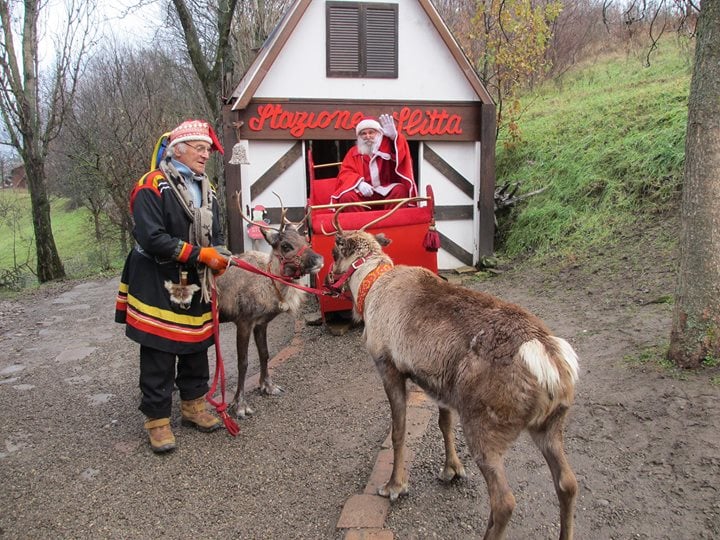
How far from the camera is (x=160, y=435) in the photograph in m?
3.96

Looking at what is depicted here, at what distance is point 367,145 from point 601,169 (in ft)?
13.3

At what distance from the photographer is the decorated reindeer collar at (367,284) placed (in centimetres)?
358

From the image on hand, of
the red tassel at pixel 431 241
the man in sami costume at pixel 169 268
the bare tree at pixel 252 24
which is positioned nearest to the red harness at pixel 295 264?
the man in sami costume at pixel 169 268

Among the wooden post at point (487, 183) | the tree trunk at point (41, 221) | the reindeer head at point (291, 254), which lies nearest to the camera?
the reindeer head at point (291, 254)

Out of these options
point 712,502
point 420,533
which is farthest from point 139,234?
point 712,502

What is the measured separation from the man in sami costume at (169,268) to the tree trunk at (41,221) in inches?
359

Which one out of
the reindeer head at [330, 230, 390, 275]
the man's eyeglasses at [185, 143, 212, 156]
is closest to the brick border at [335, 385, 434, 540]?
the reindeer head at [330, 230, 390, 275]

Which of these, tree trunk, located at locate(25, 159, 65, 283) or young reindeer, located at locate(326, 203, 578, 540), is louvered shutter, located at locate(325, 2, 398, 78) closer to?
young reindeer, located at locate(326, 203, 578, 540)

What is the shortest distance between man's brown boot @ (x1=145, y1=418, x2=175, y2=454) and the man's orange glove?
122 centimetres

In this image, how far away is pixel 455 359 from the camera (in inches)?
105

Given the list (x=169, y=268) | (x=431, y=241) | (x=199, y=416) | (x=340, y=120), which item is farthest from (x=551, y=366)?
(x=340, y=120)

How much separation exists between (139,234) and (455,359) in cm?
233

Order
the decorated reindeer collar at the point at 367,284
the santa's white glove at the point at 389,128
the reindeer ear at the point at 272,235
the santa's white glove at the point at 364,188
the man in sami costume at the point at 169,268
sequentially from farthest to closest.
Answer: the santa's white glove at the point at 389,128, the santa's white glove at the point at 364,188, the reindeer ear at the point at 272,235, the man in sami costume at the point at 169,268, the decorated reindeer collar at the point at 367,284

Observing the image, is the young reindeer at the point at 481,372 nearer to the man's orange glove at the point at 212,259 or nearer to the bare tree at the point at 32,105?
the man's orange glove at the point at 212,259
